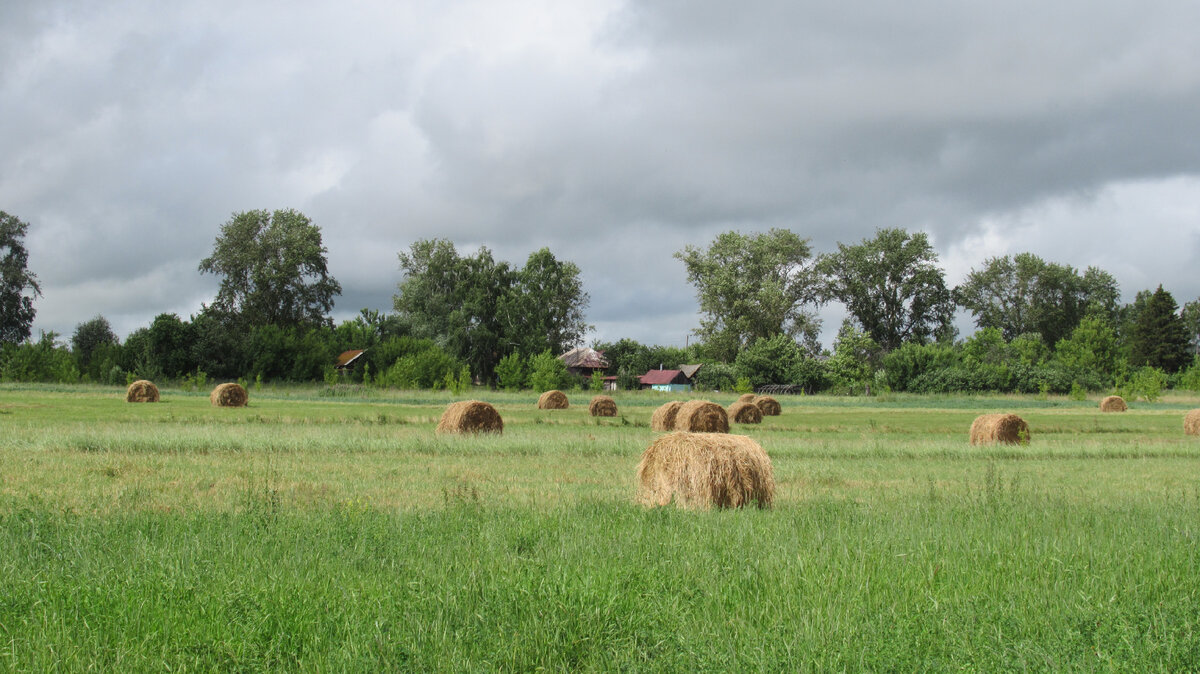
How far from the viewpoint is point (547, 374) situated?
72.5m

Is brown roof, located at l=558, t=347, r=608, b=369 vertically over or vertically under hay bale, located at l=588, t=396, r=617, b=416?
over

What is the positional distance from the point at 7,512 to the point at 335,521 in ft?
13.8

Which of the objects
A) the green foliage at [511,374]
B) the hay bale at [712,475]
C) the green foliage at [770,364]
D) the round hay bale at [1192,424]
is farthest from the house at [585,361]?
the hay bale at [712,475]

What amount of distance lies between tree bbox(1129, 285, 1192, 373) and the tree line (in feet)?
0.72

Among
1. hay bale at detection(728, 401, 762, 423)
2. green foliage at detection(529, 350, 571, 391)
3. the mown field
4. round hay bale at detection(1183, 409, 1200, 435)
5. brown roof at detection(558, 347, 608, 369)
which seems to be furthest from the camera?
brown roof at detection(558, 347, 608, 369)

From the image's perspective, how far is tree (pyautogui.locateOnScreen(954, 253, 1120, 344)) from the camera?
335 feet

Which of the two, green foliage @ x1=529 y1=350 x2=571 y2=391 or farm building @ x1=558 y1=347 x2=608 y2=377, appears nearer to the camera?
green foliage @ x1=529 y1=350 x2=571 y2=391

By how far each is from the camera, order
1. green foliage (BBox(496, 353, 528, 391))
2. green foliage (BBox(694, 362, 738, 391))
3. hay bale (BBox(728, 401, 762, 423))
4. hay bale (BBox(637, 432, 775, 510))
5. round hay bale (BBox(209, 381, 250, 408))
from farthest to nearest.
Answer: green foliage (BBox(694, 362, 738, 391)), green foliage (BBox(496, 353, 528, 391)), round hay bale (BBox(209, 381, 250, 408)), hay bale (BBox(728, 401, 762, 423)), hay bale (BBox(637, 432, 775, 510))

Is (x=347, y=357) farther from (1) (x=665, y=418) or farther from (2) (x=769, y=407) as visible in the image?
(1) (x=665, y=418)

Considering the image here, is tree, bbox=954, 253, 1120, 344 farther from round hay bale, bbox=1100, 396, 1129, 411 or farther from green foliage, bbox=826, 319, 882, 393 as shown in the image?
round hay bale, bbox=1100, 396, 1129, 411

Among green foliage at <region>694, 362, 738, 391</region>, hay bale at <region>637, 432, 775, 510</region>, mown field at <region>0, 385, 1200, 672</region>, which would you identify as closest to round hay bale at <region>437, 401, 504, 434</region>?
mown field at <region>0, 385, 1200, 672</region>

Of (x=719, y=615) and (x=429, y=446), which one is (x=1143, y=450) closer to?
(x=429, y=446)

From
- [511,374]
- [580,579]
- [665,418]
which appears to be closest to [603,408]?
[665,418]

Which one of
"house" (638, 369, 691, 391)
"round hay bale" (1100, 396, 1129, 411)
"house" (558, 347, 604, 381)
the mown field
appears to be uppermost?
"house" (558, 347, 604, 381)
